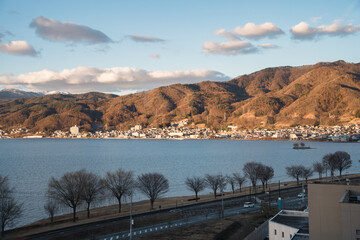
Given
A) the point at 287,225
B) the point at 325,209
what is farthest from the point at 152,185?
the point at 325,209

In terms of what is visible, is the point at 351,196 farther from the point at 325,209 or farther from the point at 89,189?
the point at 89,189

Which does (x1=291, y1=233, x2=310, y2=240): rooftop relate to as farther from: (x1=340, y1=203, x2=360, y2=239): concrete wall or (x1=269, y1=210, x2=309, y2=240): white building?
(x1=340, y1=203, x2=360, y2=239): concrete wall

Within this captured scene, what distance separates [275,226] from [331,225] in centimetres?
906

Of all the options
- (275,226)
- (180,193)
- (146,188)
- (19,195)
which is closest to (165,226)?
(275,226)

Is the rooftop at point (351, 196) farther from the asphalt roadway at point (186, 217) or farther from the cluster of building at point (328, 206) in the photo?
the asphalt roadway at point (186, 217)

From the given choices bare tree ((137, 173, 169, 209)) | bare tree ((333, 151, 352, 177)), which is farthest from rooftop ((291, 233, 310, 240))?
bare tree ((333, 151, 352, 177))

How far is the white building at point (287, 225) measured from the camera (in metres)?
24.5

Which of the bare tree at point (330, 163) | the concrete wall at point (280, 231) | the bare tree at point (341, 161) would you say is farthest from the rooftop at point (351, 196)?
the bare tree at point (341, 161)

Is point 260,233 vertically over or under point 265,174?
under

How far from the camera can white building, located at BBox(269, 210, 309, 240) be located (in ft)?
80.3

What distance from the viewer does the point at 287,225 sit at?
25.2m

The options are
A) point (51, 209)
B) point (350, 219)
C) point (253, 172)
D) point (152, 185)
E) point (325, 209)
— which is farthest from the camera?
point (253, 172)

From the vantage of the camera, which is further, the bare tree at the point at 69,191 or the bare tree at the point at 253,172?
the bare tree at the point at 253,172

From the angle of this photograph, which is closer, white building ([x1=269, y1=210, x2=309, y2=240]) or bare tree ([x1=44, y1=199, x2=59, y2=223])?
white building ([x1=269, y1=210, x2=309, y2=240])
